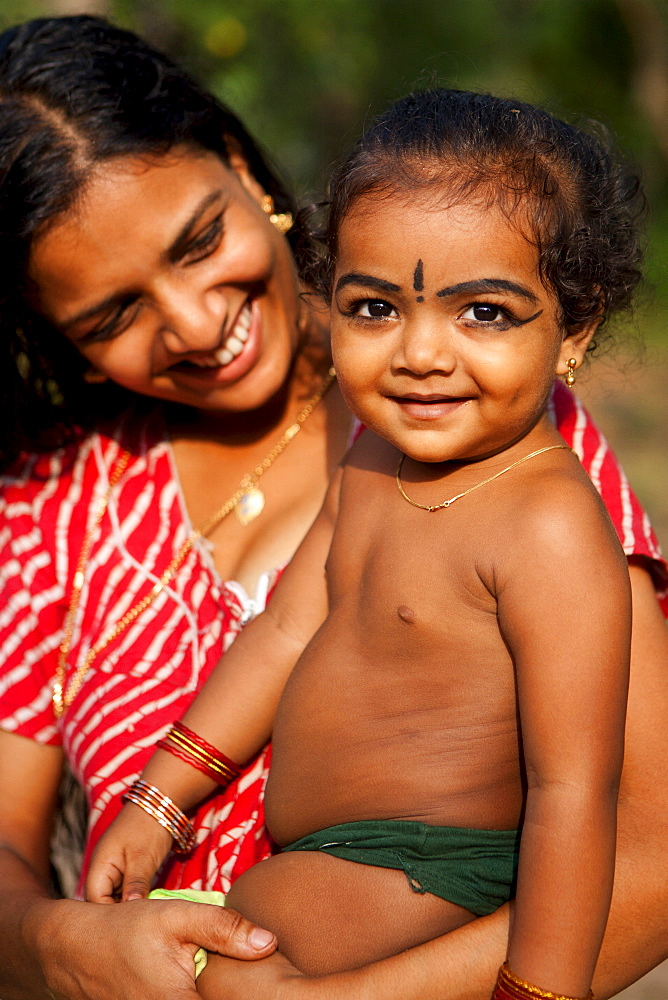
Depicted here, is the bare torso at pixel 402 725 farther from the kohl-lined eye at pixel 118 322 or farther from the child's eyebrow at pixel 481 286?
the kohl-lined eye at pixel 118 322

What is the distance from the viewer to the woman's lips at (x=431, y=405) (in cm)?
164

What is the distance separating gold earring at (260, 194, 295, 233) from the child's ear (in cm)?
97

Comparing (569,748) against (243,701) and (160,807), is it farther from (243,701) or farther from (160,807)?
(160,807)

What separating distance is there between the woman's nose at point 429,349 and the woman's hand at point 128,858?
100 cm

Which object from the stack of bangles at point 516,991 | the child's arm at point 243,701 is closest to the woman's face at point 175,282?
the child's arm at point 243,701

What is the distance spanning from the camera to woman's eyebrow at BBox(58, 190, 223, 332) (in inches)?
84.6

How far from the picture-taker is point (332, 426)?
7.92 ft

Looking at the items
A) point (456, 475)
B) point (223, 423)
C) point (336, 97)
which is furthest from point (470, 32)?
point (456, 475)

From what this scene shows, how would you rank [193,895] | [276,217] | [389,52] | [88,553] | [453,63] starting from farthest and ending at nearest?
[389,52] < [453,63] < [276,217] < [88,553] < [193,895]

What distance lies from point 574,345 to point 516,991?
992 mm

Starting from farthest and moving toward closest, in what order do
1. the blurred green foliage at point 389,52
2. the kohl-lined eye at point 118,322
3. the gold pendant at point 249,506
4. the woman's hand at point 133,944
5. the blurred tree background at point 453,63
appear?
the blurred green foliage at point 389,52, the blurred tree background at point 453,63, the gold pendant at point 249,506, the kohl-lined eye at point 118,322, the woman's hand at point 133,944

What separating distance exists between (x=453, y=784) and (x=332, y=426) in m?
0.99

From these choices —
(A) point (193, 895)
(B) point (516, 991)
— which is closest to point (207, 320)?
(A) point (193, 895)

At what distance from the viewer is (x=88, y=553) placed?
94.1 inches
